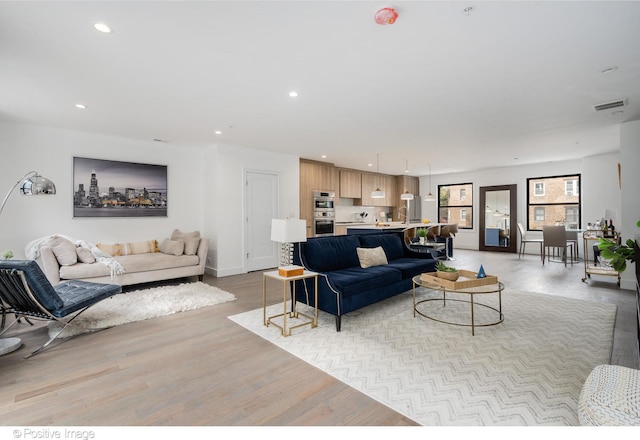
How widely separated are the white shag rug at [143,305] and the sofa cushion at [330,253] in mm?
1504

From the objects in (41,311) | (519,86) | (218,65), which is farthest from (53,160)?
(519,86)

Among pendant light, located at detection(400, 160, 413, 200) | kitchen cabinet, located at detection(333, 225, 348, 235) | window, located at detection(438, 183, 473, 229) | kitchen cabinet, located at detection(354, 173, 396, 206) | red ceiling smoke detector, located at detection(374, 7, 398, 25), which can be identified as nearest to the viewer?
red ceiling smoke detector, located at detection(374, 7, 398, 25)

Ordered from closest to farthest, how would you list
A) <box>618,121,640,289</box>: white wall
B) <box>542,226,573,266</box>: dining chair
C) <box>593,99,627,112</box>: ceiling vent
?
<box>593,99,627,112</box>: ceiling vent
<box>618,121,640,289</box>: white wall
<box>542,226,573,266</box>: dining chair

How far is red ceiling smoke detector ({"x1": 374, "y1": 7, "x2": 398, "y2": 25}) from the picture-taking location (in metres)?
2.03

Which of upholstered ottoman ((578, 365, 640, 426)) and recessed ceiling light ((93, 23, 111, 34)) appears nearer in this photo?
upholstered ottoman ((578, 365, 640, 426))

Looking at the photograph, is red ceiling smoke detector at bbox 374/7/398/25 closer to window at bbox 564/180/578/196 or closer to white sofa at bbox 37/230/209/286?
white sofa at bbox 37/230/209/286

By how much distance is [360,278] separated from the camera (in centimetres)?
341

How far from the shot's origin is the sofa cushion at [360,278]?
323 centimetres

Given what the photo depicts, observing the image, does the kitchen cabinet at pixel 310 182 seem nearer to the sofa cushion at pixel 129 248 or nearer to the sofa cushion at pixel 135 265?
the sofa cushion at pixel 135 265

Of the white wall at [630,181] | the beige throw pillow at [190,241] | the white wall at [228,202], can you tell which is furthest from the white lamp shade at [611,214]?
the beige throw pillow at [190,241]

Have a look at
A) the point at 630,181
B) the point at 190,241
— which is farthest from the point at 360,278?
the point at 630,181

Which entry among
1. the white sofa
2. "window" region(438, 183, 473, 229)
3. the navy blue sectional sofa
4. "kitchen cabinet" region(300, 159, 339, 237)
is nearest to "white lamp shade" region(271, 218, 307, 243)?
the navy blue sectional sofa

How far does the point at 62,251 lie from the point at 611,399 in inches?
223

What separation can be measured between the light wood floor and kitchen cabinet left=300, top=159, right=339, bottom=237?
427 centimetres
